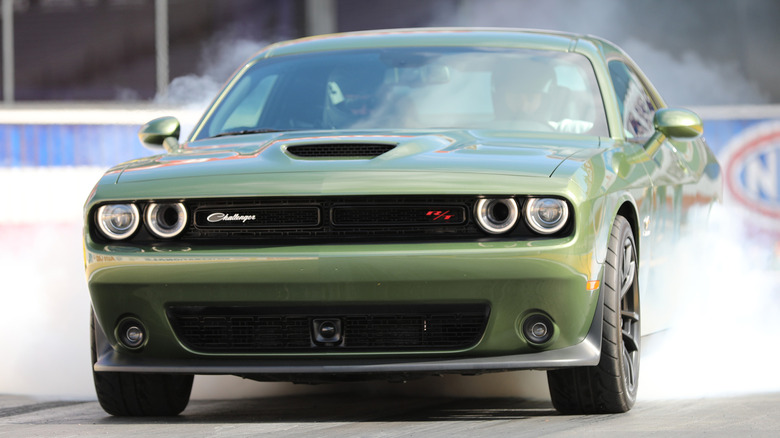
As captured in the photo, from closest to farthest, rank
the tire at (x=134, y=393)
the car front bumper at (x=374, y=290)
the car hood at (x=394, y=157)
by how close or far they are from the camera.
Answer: the car front bumper at (x=374, y=290), the car hood at (x=394, y=157), the tire at (x=134, y=393)

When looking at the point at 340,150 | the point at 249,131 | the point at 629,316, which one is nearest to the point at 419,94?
the point at 249,131

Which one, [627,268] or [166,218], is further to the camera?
[627,268]

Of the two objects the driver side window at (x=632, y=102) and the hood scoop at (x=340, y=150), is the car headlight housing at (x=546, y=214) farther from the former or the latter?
the driver side window at (x=632, y=102)

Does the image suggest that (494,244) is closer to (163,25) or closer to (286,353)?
(286,353)

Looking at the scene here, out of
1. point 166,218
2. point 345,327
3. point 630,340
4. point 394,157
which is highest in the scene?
point 394,157

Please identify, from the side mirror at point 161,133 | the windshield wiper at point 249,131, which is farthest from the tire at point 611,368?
the side mirror at point 161,133

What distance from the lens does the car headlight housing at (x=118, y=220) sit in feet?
17.3

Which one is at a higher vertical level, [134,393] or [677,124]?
[677,124]

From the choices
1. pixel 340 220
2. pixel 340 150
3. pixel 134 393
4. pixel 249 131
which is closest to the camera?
pixel 340 220

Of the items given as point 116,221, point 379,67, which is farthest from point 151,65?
point 116,221

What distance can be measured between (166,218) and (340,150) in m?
0.65

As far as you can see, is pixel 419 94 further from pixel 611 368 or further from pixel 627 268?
pixel 611 368

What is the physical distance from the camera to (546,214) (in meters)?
5.04

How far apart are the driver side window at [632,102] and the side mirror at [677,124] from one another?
0.42 ft
